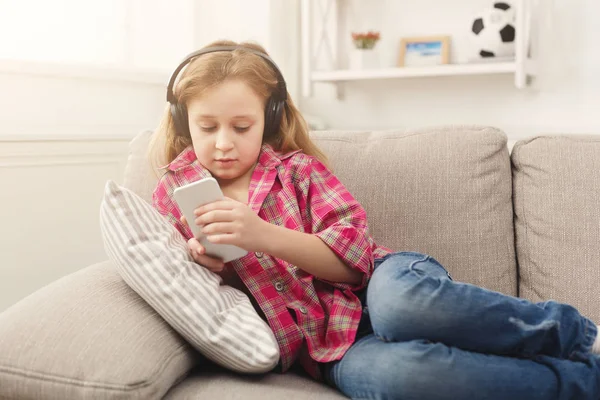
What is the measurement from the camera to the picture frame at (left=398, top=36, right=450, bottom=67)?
8.17ft

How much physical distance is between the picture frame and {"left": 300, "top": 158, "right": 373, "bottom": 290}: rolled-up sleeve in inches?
50.5

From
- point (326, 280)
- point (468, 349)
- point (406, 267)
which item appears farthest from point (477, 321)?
point (326, 280)

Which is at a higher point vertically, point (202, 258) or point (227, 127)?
point (227, 127)

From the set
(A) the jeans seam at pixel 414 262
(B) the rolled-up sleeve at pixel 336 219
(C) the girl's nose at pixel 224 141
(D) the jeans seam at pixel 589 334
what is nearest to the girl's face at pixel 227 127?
(C) the girl's nose at pixel 224 141

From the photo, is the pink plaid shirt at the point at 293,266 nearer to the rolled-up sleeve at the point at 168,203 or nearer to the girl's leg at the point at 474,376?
the rolled-up sleeve at the point at 168,203

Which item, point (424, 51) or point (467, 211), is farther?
point (424, 51)

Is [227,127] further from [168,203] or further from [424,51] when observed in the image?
[424,51]

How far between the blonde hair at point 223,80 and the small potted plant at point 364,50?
3.90ft

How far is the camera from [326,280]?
124 centimetres

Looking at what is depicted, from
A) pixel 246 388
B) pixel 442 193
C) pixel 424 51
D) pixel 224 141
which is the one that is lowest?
pixel 246 388

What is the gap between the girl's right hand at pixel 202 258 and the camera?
3.76 feet

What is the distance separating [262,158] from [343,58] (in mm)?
1480

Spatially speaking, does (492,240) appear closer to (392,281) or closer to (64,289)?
(392,281)

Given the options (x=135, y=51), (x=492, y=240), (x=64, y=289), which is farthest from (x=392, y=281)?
(x=135, y=51)
